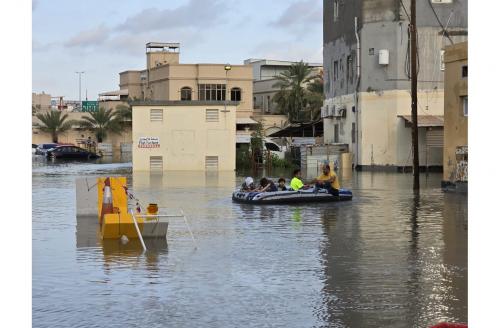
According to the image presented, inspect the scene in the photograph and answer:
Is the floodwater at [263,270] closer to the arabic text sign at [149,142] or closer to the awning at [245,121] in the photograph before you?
the arabic text sign at [149,142]

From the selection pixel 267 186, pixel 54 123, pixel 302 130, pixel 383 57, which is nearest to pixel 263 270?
pixel 267 186

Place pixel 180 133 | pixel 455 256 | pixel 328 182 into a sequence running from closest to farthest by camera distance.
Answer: pixel 455 256 → pixel 328 182 → pixel 180 133

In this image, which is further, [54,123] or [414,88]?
[54,123]

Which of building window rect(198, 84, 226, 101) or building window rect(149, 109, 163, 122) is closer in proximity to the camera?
building window rect(149, 109, 163, 122)

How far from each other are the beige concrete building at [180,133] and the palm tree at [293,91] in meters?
35.6

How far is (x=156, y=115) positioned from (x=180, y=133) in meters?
1.61

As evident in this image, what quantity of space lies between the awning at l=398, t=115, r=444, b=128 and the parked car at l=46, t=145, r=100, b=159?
3681cm

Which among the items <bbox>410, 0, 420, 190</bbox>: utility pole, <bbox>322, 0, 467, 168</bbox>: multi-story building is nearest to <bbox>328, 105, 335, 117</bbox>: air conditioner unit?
<bbox>322, 0, 467, 168</bbox>: multi-story building

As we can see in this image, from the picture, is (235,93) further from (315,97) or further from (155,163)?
(155,163)

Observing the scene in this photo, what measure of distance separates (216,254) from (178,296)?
412 cm

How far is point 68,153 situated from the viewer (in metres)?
75.4

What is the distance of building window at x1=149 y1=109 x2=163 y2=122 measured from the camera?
154 ft

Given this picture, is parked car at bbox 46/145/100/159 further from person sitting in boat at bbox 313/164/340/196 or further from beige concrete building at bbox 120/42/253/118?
person sitting in boat at bbox 313/164/340/196

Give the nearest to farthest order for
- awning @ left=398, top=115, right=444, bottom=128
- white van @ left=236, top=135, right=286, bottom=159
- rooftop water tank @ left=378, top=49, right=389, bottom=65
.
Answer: awning @ left=398, top=115, right=444, bottom=128
rooftop water tank @ left=378, top=49, right=389, bottom=65
white van @ left=236, top=135, right=286, bottom=159
